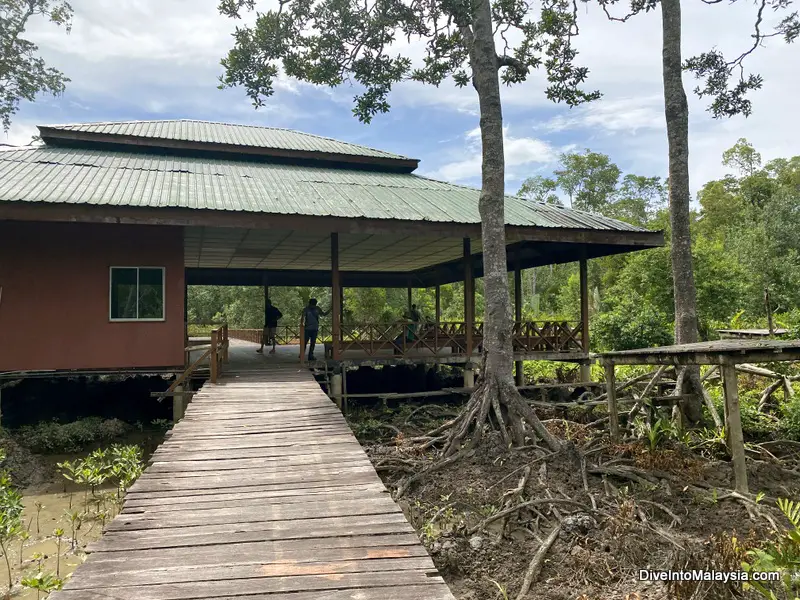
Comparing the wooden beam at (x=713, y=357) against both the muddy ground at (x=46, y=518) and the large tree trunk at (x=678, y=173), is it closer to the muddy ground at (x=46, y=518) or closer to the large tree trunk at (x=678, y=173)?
the large tree trunk at (x=678, y=173)

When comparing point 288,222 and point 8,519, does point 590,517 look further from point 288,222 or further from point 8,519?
point 288,222

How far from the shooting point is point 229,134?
17.4 metres

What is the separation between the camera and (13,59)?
24625 mm

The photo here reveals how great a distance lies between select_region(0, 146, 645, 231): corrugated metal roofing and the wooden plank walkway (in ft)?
19.4

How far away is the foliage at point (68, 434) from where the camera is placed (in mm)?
10523

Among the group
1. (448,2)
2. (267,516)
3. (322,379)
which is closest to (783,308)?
(322,379)

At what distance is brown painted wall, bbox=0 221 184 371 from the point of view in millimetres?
10711

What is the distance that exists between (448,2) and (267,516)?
8240 mm

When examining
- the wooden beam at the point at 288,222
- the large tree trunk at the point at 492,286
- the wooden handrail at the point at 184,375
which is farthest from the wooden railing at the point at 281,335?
the large tree trunk at the point at 492,286

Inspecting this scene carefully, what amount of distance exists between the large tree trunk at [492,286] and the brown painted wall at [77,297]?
6327 millimetres

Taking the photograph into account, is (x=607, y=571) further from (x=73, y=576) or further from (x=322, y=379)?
(x=322, y=379)

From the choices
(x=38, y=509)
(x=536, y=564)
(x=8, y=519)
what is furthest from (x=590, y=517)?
(x=38, y=509)

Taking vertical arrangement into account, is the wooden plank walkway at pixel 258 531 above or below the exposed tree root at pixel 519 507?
above

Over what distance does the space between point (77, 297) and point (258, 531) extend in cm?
919
